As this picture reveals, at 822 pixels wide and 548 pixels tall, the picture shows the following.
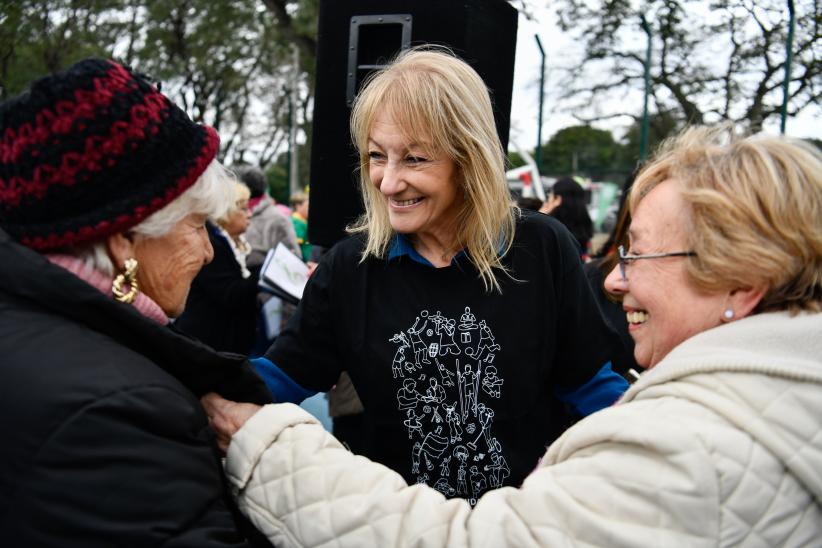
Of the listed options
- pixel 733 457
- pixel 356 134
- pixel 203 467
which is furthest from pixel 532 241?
pixel 203 467

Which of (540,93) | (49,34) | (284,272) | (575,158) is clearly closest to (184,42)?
(49,34)

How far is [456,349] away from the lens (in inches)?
77.8

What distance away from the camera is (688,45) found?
10.8m

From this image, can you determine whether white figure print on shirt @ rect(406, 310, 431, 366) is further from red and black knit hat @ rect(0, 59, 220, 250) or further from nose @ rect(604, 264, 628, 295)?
red and black knit hat @ rect(0, 59, 220, 250)

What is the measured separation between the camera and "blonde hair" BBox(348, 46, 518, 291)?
77.0 inches

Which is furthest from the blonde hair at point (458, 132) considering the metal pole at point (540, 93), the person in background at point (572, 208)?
the metal pole at point (540, 93)

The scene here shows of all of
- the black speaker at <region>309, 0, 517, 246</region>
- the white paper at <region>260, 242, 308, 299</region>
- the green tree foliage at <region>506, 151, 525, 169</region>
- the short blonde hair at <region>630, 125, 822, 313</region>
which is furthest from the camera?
the white paper at <region>260, 242, 308, 299</region>

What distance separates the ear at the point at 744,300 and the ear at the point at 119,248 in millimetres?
1167

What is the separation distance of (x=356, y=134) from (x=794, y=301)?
1.31 metres

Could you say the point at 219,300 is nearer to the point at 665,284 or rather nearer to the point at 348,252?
the point at 348,252

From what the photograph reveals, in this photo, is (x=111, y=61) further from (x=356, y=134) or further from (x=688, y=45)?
(x=688, y=45)

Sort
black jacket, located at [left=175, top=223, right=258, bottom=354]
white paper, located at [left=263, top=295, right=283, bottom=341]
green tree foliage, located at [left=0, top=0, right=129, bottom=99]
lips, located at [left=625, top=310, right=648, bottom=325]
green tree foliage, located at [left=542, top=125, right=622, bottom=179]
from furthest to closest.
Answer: green tree foliage, located at [left=542, top=125, right=622, bottom=179], green tree foliage, located at [left=0, top=0, right=129, bottom=99], white paper, located at [left=263, top=295, right=283, bottom=341], black jacket, located at [left=175, top=223, right=258, bottom=354], lips, located at [left=625, top=310, right=648, bottom=325]

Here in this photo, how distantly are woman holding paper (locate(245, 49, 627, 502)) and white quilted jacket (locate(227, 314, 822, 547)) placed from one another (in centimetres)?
58

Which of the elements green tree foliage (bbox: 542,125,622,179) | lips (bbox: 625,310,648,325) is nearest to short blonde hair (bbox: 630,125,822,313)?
lips (bbox: 625,310,648,325)
